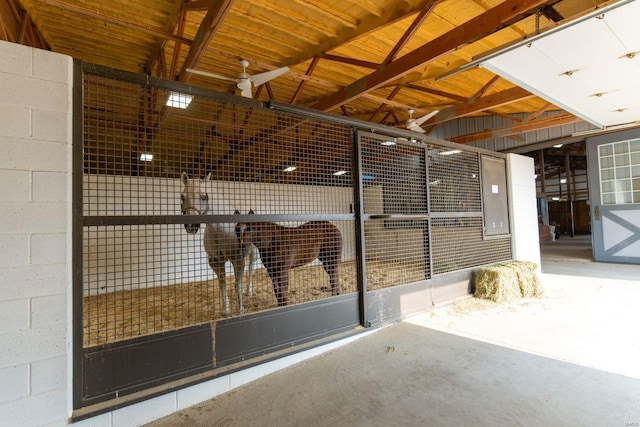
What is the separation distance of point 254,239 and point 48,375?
5.80 feet

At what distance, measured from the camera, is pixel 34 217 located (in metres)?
1.50

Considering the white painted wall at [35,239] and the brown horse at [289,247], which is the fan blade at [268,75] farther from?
the white painted wall at [35,239]

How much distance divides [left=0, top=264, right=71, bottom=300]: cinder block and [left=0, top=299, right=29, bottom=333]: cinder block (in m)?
0.03

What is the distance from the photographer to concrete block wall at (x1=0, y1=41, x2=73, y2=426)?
1422 millimetres

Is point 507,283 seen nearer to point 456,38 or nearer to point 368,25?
point 456,38

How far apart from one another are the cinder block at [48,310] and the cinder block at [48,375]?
200 millimetres

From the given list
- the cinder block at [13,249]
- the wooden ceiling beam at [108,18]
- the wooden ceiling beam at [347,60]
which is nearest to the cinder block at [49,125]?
the cinder block at [13,249]

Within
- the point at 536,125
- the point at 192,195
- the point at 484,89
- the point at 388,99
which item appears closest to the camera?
the point at 192,195

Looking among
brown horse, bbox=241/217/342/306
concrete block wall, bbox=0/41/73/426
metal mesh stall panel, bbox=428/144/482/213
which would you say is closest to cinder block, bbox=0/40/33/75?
concrete block wall, bbox=0/41/73/426

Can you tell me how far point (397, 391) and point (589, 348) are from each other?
1924 millimetres

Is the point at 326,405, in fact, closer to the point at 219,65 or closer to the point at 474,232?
the point at 474,232

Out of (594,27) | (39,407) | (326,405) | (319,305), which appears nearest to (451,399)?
(326,405)

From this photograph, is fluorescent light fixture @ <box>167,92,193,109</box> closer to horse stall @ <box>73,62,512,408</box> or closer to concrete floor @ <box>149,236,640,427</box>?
horse stall @ <box>73,62,512,408</box>

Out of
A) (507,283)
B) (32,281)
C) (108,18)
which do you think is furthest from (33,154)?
(507,283)
